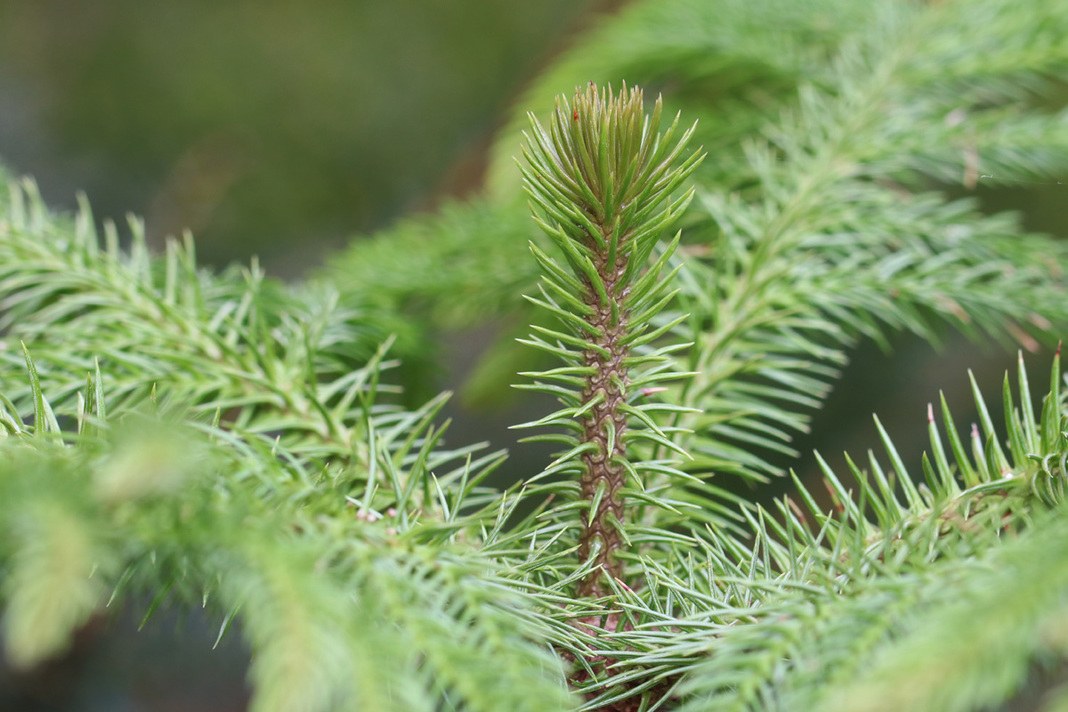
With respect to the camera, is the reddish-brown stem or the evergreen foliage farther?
the reddish-brown stem

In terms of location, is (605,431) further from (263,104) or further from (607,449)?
(263,104)

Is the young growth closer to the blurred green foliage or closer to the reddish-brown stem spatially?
the reddish-brown stem

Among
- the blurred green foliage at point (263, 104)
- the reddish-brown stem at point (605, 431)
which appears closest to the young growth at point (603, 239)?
the reddish-brown stem at point (605, 431)

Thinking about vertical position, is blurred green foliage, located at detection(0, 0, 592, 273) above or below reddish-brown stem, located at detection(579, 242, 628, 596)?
above

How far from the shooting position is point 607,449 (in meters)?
0.34

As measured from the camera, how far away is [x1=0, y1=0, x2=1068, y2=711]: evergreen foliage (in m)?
0.21

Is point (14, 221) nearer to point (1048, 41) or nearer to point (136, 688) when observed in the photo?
point (1048, 41)

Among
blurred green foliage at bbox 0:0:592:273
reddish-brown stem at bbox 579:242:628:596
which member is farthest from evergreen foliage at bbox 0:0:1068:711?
blurred green foliage at bbox 0:0:592:273

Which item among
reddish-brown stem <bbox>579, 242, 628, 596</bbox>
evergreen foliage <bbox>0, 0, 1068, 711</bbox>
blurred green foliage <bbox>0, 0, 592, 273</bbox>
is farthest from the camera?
blurred green foliage <bbox>0, 0, 592, 273</bbox>

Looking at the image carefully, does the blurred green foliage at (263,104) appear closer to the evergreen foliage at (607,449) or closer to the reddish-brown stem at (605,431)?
the evergreen foliage at (607,449)

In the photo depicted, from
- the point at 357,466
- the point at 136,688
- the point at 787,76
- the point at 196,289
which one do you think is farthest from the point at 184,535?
the point at 136,688

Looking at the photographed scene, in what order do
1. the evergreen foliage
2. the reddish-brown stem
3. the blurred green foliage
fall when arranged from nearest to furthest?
the evergreen foliage, the reddish-brown stem, the blurred green foliage

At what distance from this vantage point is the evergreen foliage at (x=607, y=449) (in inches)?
8.4

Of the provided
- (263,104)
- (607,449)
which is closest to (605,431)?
(607,449)
